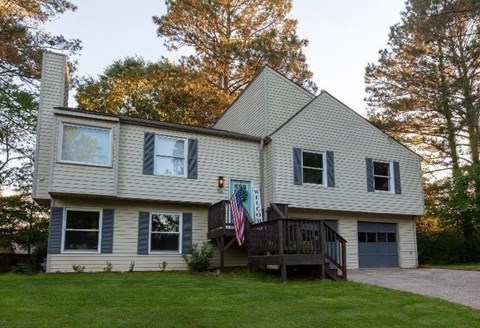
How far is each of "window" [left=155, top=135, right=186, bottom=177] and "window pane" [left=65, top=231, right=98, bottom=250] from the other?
2843 mm

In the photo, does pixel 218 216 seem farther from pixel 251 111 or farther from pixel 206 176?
pixel 251 111

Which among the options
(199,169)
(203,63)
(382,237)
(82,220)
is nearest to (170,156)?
(199,169)

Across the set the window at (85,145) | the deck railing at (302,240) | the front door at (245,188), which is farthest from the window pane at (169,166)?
the deck railing at (302,240)

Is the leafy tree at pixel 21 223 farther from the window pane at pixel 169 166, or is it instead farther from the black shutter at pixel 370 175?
the black shutter at pixel 370 175

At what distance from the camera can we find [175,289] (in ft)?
28.9

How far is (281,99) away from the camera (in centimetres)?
1744

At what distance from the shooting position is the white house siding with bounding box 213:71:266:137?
17278 mm

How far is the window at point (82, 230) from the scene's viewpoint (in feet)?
43.2

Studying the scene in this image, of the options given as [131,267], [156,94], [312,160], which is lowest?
[131,267]

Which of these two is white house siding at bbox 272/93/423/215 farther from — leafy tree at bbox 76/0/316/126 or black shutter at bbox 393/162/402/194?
leafy tree at bbox 76/0/316/126

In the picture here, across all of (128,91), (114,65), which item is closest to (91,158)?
(128,91)

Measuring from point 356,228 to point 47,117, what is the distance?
11984mm

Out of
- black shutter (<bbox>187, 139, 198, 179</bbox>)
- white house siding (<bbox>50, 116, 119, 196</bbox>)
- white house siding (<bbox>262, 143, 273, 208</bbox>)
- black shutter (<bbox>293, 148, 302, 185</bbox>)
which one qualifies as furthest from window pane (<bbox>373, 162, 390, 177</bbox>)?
white house siding (<bbox>50, 116, 119, 196</bbox>)

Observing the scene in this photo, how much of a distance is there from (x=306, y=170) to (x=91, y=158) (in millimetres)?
7602
